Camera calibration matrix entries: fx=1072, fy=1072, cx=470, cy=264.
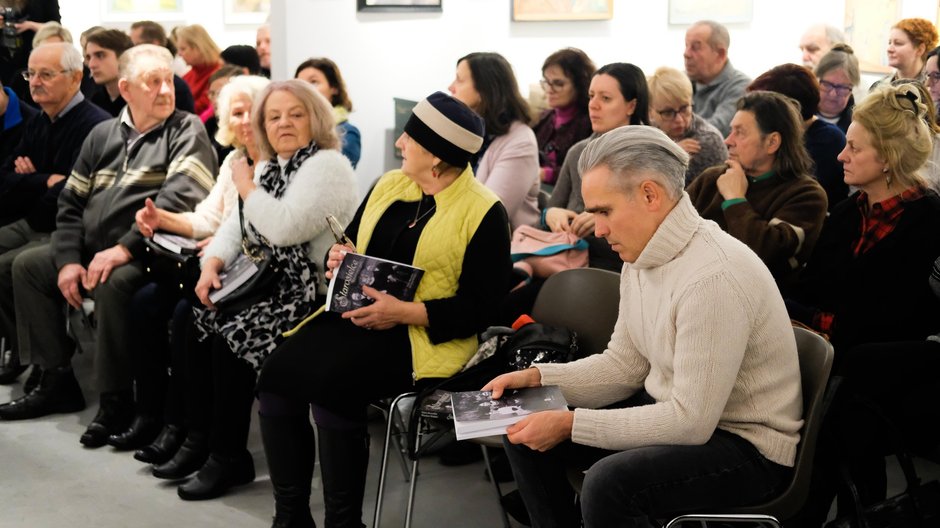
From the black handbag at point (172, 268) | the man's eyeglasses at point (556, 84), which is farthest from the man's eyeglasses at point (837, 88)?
the black handbag at point (172, 268)

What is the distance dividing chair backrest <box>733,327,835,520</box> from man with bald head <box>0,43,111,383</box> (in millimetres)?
3672

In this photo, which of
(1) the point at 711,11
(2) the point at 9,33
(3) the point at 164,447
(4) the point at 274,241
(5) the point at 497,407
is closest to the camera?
(5) the point at 497,407

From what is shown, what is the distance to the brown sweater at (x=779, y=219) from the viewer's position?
134 inches

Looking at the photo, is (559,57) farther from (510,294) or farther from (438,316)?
(438,316)

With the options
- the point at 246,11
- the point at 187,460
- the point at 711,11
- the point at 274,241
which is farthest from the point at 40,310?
the point at 246,11

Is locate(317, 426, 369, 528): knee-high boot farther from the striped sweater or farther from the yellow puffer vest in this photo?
the striped sweater

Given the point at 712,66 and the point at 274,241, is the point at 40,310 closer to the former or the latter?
the point at 274,241

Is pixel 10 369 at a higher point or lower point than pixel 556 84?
lower

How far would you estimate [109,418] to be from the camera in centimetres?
429

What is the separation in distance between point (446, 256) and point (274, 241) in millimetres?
707

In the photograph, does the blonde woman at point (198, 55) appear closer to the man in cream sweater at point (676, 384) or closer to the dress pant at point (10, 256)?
the dress pant at point (10, 256)

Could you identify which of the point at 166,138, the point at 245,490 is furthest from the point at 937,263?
the point at 166,138

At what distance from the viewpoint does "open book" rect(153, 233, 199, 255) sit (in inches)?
160

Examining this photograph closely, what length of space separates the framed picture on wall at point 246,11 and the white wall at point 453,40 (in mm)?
3273
